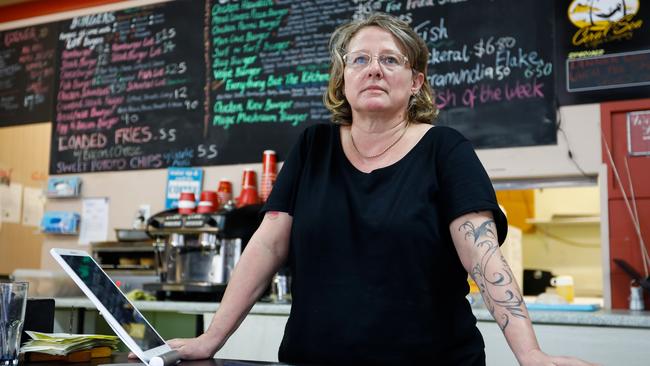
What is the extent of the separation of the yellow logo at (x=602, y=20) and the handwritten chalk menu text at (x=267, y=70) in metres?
1.21

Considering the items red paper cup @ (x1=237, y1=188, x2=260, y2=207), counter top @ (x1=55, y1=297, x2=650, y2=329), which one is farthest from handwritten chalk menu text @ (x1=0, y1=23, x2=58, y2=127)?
counter top @ (x1=55, y1=297, x2=650, y2=329)

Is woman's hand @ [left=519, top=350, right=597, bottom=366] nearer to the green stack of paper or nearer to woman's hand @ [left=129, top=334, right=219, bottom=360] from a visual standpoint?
woman's hand @ [left=129, top=334, right=219, bottom=360]

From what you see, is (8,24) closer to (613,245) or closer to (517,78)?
(517,78)

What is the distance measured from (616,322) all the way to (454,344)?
137 cm

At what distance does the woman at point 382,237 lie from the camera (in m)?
1.34

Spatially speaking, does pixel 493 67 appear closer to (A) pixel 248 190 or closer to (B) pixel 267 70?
(B) pixel 267 70

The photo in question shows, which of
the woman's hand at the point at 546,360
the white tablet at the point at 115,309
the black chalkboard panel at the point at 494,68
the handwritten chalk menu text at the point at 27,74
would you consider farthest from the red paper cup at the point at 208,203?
the woman's hand at the point at 546,360

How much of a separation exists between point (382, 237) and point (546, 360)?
1.36ft

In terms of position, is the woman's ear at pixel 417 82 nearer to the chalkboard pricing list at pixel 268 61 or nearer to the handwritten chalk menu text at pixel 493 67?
the handwritten chalk menu text at pixel 493 67

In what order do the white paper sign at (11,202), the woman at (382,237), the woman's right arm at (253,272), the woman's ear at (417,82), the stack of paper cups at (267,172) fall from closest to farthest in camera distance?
the woman at (382,237) < the woman's right arm at (253,272) < the woman's ear at (417,82) < the stack of paper cups at (267,172) < the white paper sign at (11,202)

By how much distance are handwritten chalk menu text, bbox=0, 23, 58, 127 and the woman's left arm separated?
3.92m

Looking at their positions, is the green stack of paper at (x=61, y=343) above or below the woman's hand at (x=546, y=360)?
below

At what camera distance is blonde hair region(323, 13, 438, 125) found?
1564mm

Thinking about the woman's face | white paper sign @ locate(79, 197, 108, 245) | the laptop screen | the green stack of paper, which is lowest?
the green stack of paper
